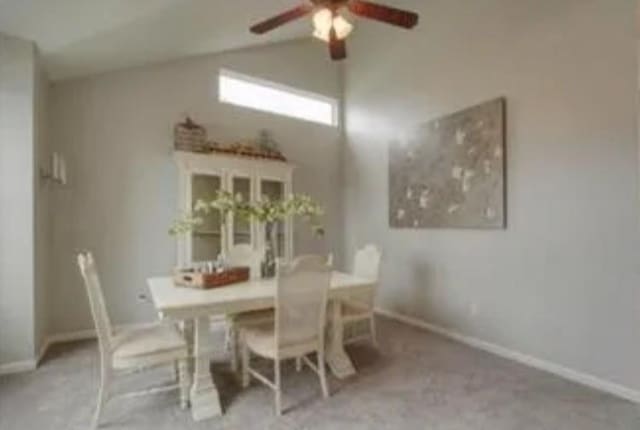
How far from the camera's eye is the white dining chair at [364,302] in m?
3.64

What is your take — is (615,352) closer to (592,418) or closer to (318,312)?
(592,418)

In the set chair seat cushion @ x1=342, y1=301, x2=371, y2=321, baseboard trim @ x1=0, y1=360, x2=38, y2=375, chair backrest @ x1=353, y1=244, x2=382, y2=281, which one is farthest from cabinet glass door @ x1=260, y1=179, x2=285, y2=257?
baseboard trim @ x1=0, y1=360, x2=38, y2=375

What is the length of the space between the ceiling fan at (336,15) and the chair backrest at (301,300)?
144 cm

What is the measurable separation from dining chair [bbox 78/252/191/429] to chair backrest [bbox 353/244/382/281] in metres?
1.75

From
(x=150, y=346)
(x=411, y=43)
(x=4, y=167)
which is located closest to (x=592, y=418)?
(x=150, y=346)

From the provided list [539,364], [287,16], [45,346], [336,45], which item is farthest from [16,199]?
[539,364]

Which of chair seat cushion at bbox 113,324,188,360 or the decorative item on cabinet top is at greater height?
the decorative item on cabinet top

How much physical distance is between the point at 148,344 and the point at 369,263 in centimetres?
205

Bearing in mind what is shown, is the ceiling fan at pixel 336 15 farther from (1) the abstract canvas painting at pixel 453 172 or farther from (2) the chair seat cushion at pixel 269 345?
(2) the chair seat cushion at pixel 269 345

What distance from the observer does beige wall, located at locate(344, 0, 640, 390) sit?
2930mm

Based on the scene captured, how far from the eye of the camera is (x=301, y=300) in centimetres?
278

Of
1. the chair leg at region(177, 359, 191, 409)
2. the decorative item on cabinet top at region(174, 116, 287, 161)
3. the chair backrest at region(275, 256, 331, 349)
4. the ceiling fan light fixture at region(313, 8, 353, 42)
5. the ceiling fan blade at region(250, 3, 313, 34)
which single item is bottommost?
the chair leg at region(177, 359, 191, 409)

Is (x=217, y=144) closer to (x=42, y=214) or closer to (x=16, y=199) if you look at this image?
(x=42, y=214)

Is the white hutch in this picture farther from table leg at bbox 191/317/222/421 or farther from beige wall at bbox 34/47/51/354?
table leg at bbox 191/317/222/421
